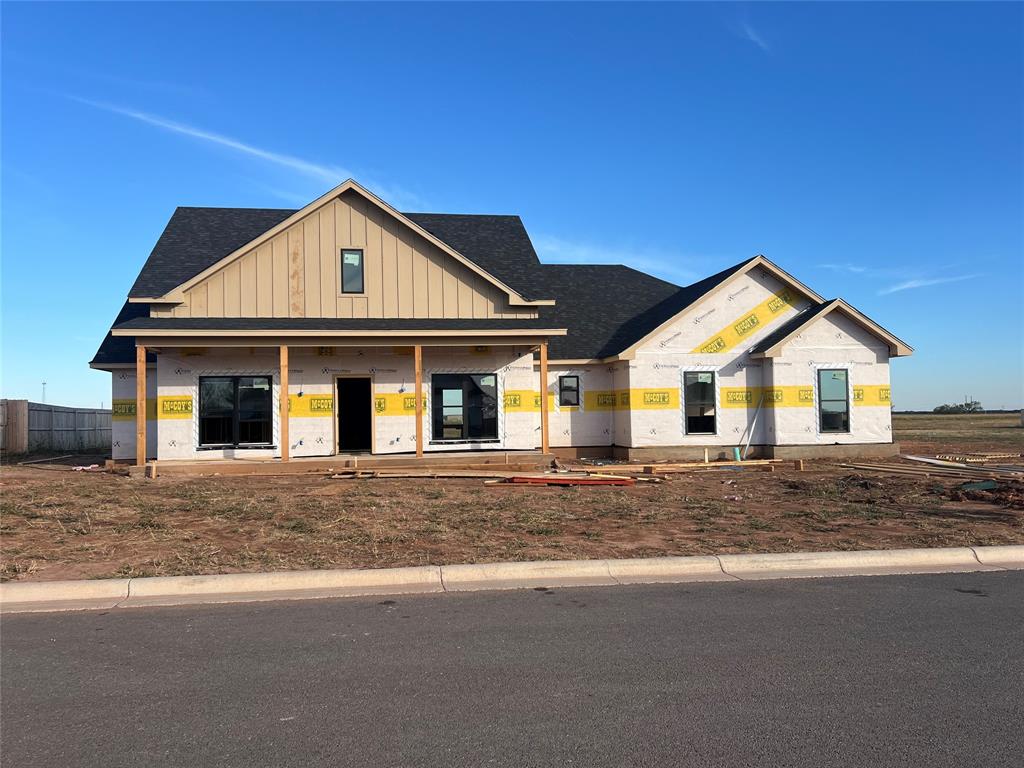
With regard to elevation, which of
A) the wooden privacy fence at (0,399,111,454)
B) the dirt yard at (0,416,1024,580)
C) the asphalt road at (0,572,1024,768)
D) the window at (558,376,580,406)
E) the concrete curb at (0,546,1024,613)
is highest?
the window at (558,376,580,406)

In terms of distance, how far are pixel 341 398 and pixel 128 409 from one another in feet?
18.5

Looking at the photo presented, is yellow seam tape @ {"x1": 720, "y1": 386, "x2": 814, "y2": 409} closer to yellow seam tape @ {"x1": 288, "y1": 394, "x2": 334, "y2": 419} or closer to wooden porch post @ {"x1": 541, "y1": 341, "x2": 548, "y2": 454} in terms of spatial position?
wooden porch post @ {"x1": 541, "y1": 341, "x2": 548, "y2": 454}

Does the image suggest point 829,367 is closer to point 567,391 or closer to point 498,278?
point 567,391

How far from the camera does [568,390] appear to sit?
23.4 m

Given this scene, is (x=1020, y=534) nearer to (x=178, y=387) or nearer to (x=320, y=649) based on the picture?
(x=320, y=649)

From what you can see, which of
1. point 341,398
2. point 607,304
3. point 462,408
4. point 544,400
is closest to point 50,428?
point 341,398

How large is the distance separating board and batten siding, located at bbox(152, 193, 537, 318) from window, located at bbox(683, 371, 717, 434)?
16.8 feet

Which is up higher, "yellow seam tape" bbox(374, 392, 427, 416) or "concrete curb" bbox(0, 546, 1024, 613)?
"yellow seam tape" bbox(374, 392, 427, 416)

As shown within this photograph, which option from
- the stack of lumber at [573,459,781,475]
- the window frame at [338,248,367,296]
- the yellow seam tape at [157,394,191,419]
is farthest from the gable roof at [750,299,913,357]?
the yellow seam tape at [157,394,191,419]

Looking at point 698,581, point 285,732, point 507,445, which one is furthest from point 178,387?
point 285,732

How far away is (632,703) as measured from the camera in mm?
4887

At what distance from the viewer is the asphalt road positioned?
429cm

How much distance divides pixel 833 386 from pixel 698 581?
16458 millimetres

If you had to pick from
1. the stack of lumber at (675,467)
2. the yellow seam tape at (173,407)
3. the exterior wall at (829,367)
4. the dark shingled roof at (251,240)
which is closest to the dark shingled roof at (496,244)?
the dark shingled roof at (251,240)
